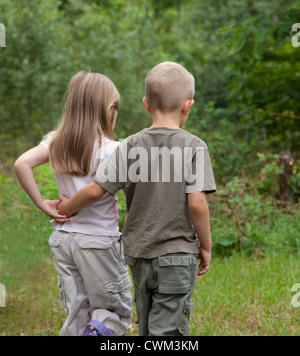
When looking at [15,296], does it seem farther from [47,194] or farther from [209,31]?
[209,31]

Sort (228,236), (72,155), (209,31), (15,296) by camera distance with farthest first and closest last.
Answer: (209,31), (228,236), (15,296), (72,155)

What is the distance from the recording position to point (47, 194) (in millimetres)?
5941

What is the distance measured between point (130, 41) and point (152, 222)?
38.0ft

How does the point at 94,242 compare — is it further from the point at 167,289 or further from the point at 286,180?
the point at 286,180

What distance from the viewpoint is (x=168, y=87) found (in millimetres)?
2533

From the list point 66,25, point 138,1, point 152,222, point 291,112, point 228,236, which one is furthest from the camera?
point 138,1

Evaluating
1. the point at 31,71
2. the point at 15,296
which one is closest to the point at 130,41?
the point at 31,71

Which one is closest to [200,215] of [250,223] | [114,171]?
[114,171]

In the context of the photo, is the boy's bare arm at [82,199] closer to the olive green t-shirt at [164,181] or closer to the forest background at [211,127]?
the olive green t-shirt at [164,181]

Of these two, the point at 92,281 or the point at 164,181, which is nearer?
the point at 164,181

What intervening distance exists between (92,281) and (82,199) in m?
0.47

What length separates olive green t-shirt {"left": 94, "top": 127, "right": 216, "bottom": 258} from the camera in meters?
2.53

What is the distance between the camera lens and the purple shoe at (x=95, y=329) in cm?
274

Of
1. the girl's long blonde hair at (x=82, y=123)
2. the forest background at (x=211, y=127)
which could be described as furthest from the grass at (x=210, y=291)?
the girl's long blonde hair at (x=82, y=123)
